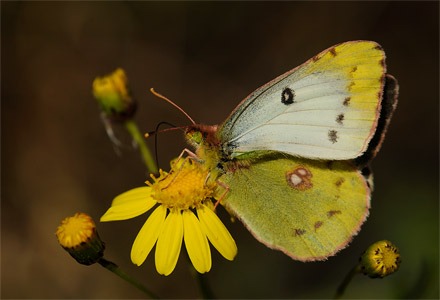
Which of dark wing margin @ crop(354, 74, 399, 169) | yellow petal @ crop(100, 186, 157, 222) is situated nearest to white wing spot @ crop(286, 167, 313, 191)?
dark wing margin @ crop(354, 74, 399, 169)

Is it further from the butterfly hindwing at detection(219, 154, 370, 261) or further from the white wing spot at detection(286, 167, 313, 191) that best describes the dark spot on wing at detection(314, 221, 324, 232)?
the white wing spot at detection(286, 167, 313, 191)

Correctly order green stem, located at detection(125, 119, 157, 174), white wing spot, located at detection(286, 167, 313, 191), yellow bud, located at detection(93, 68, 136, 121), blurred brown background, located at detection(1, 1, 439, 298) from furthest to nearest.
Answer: blurred brown background, located at detection(1, 1, 439, 298) → yellow bud, located at detection(93, 68, 136, 121) → green stem, located at detection(125, 119, 157, 174) → white wing spot, located at detection(286, 167, 313, 191)

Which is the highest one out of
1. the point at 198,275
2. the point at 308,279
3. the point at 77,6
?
the point at 77,6

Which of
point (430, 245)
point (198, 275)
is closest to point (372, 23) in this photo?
point (430, 245)

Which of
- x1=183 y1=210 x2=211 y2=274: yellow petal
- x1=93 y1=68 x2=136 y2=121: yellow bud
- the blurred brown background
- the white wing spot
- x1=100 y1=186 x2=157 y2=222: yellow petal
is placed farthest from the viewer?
the blurred brown background

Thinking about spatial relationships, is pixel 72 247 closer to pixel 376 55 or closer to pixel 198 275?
pixel 198 275

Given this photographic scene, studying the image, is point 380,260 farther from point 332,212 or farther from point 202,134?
point 202,134

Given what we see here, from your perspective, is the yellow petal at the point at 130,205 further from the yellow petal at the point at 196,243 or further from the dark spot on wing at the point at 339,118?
the dark spot on wing at the point at 339,118
